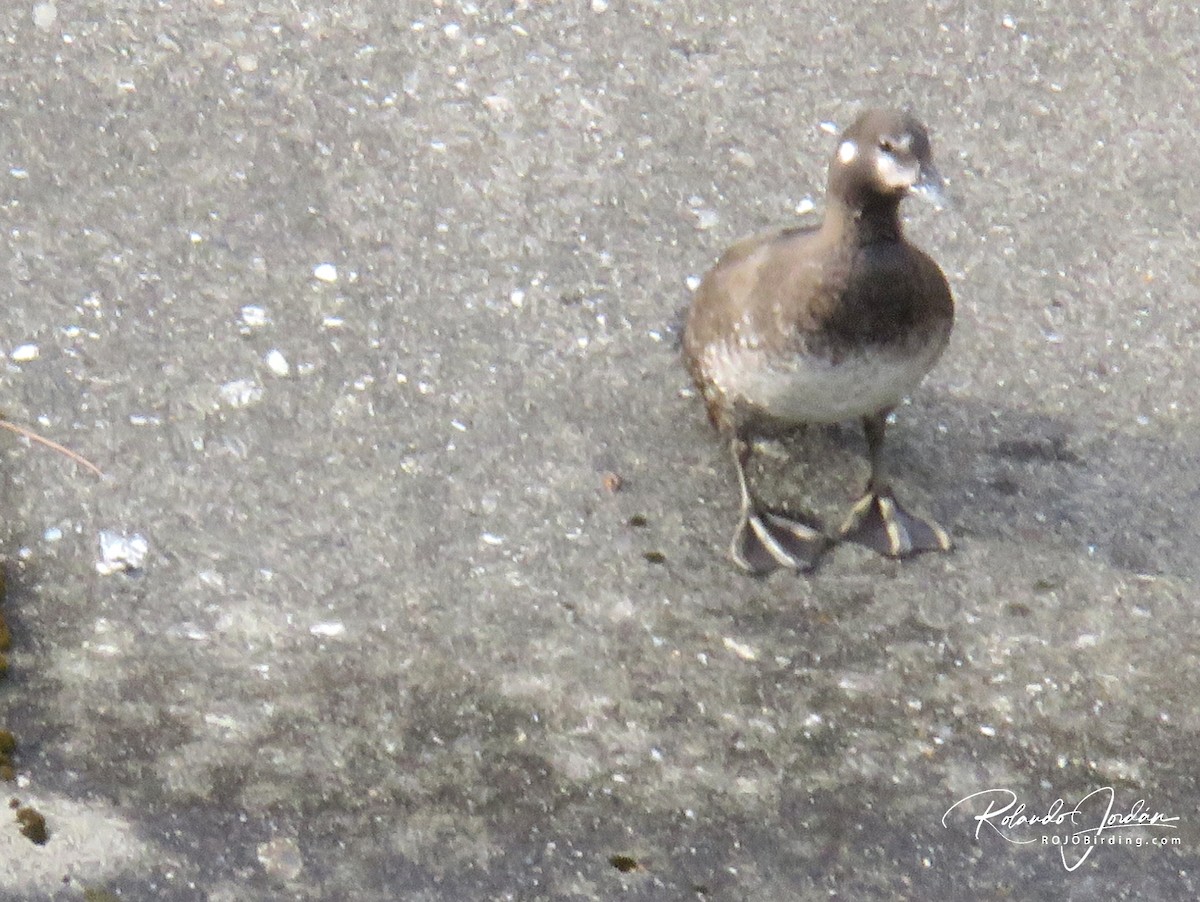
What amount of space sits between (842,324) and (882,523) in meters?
0.60

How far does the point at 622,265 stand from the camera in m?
4.95

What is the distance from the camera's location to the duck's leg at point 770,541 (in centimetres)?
398

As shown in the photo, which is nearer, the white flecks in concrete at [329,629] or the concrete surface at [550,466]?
the concrete surface at [550,466]

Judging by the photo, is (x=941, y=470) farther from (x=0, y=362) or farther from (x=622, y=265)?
(x=0, y=362)

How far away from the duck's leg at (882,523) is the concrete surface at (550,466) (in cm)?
7

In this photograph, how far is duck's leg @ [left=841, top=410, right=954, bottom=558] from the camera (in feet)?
13.3

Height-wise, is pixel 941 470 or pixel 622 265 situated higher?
pixel 622 265

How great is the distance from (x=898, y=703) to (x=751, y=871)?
24.9 inches

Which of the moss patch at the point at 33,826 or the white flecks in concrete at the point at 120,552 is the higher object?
the white flecks in concrete at the point at 120,552

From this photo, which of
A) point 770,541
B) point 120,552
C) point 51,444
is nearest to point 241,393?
point 51,444

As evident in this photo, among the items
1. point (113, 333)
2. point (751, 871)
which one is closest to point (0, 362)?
point (113, 333)

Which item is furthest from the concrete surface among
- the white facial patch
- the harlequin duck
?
the white facial patch

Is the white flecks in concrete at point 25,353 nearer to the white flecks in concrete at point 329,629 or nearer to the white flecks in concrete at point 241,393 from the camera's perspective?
the white flecks in concrete at point 241,393

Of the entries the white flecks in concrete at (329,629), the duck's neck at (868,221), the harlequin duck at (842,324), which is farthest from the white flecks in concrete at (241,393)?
the duck's neck at (868,221)
